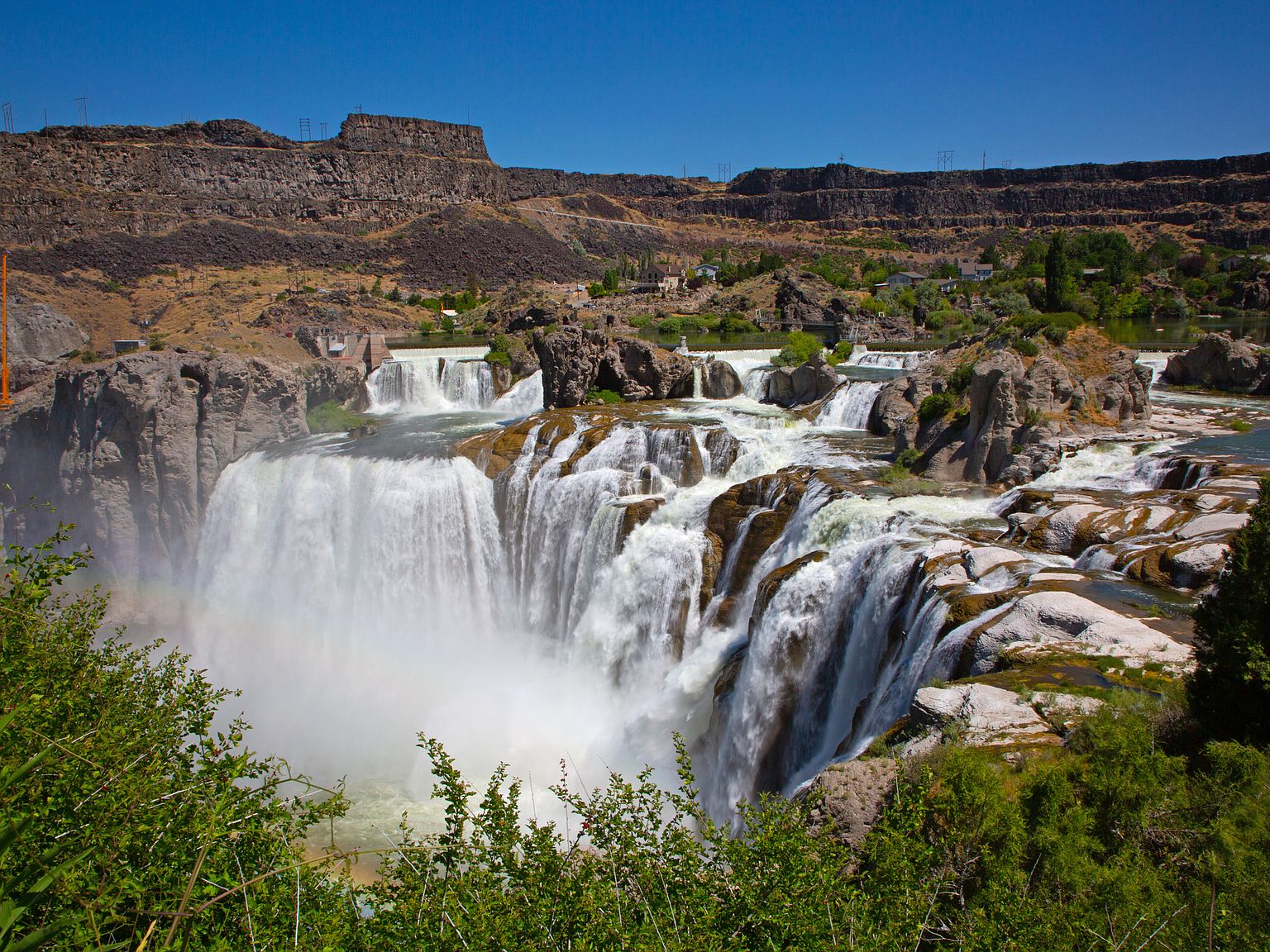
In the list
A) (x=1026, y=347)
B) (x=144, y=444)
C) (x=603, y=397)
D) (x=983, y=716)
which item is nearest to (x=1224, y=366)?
(x=1026, y=347)

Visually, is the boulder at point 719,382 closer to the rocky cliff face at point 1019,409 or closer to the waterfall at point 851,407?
the waterfall at point 851,407

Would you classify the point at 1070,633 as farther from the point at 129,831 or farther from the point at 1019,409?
the point at 1019,409

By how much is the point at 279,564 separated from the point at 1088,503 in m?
20.3

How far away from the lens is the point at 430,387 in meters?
34.9

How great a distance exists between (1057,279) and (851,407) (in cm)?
Answer: 2099

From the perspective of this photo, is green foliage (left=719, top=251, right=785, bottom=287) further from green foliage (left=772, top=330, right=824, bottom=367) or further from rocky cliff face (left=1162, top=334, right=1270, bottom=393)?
rocky cliff face (left=1162, top=334, right=1270, bottom=393)

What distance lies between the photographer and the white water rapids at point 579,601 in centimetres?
1372

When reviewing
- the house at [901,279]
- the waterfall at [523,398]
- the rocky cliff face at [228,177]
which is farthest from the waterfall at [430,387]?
the rocky cliff face at [228,177]

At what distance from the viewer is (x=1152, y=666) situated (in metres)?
8.75

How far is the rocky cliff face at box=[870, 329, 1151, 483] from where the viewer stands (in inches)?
704

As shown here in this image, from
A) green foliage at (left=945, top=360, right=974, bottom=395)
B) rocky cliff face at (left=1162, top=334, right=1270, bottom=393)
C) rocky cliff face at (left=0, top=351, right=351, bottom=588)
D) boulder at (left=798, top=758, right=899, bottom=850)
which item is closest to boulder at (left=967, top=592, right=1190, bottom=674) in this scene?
boulder at (left=798, top=758, right=899, bottom=850)

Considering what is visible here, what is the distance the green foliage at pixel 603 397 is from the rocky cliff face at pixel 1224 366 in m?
18.8

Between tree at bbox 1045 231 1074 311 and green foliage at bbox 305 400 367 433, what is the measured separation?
104 feet

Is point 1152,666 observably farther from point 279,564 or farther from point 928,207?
point 928,207
